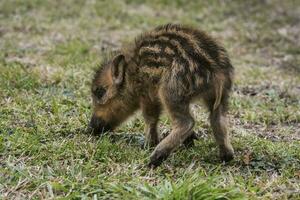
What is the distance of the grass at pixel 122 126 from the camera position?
551 centimetres

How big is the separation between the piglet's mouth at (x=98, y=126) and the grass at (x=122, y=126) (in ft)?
0.50

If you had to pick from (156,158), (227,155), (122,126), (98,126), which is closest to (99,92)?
(98,126)

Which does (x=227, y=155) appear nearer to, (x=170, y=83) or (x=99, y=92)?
(x=170, y=83)

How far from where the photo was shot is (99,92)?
7.21 metres

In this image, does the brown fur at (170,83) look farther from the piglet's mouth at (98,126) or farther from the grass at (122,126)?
the grass at (122,126)

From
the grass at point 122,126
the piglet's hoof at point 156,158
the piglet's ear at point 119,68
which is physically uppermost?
the piglet's ear at point 119,68

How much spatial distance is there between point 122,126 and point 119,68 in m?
0.89

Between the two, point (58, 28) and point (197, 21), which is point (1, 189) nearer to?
point (58, 28)

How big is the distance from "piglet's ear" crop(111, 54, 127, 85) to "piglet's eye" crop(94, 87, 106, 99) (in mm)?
323

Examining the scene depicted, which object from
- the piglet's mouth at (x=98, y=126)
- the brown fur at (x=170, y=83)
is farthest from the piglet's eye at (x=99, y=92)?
the piglet's mouth at (x=98, y=126)

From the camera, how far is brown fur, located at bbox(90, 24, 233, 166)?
19.8 ft

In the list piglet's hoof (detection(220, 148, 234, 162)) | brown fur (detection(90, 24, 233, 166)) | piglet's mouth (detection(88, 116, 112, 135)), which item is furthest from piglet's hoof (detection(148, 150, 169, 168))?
piglet's mouth (detection(88, 116, 112, 135))

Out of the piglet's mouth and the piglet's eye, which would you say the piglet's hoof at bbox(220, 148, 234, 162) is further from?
the piglet's eye

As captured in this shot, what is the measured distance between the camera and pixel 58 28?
12969mm
